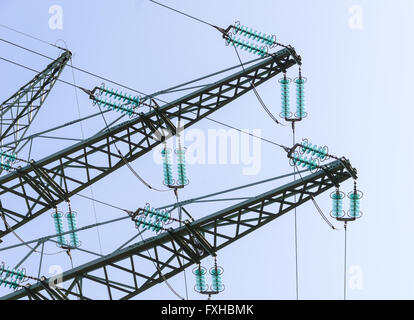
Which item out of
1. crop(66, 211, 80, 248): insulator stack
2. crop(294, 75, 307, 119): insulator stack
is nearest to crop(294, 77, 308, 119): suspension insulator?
crop(294, 75, 307, 119): insulator stack

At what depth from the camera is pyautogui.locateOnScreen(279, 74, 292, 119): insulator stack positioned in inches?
1439

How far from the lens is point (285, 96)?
120 ft

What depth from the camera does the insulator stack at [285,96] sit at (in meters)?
36.6

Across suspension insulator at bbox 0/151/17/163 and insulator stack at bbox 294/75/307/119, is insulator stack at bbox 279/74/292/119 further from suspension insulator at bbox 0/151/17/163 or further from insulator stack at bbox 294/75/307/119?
suspension insulator at bbox 0/151/17/163

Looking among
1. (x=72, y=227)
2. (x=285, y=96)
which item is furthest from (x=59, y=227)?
(x=285, y=96)

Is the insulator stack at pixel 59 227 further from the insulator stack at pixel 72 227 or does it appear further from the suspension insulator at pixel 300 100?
the suspension insulator at pixel 300 100

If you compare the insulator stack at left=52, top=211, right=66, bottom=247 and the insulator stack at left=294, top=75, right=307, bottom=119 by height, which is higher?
the insulator stack at left=294, top=75, right=307, bottom=119

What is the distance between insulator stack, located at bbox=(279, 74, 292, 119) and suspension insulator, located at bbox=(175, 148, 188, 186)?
14.5ft

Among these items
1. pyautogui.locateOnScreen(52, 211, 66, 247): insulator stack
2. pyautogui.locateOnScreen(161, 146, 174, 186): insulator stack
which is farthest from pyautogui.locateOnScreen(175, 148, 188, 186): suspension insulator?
pyautogui.locateOnScreen(52, 211, 66, 247): insulator stack

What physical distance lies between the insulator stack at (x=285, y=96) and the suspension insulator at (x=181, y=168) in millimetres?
4413

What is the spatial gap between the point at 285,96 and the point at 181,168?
4770 mm

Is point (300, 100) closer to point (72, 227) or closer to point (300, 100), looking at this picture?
point (300, 100)

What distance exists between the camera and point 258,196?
102 ft
